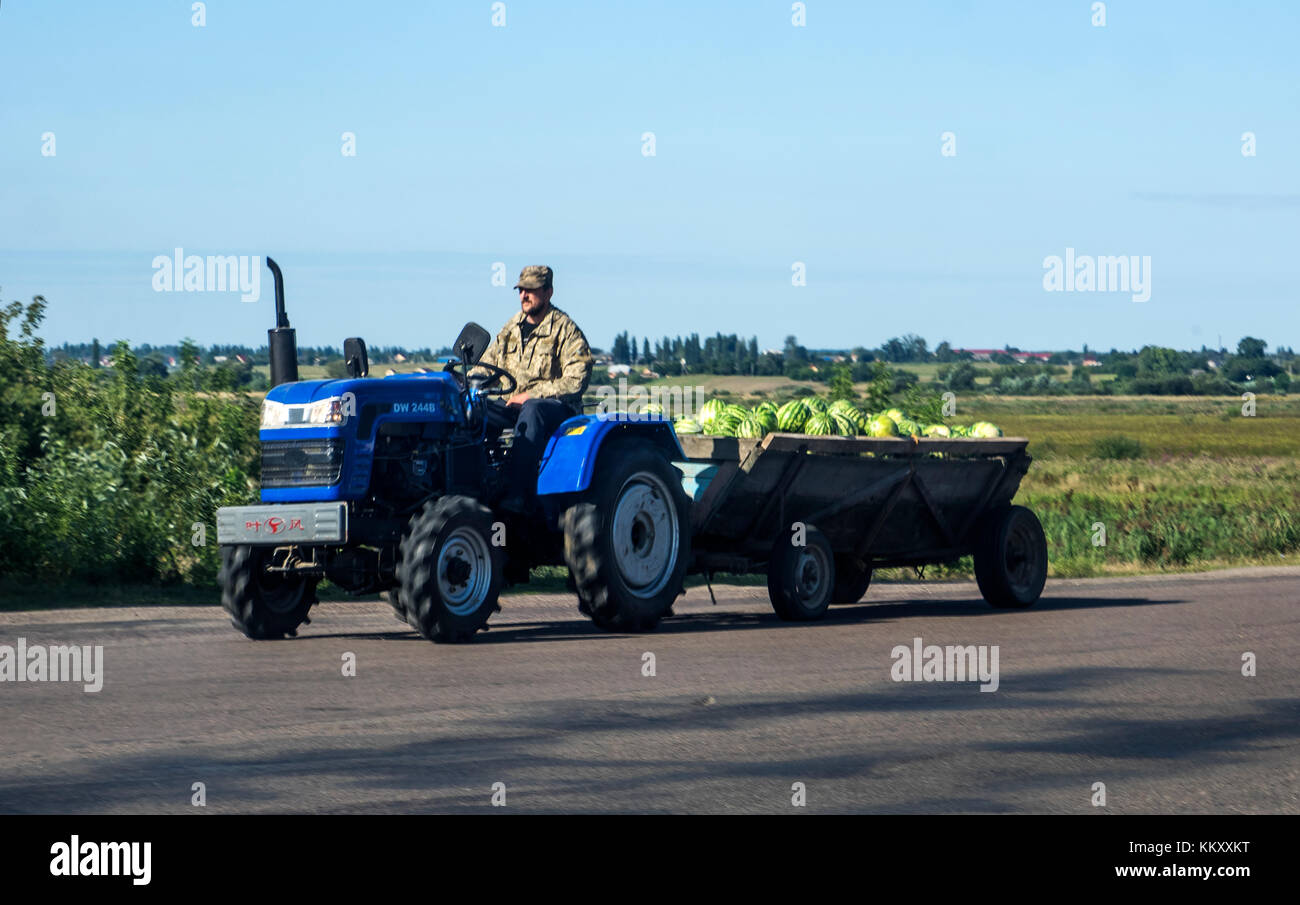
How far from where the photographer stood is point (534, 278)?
13.5m

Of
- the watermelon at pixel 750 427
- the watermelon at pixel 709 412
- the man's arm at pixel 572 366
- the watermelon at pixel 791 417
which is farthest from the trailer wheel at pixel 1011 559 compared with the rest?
the man's arm at pixel 572 366

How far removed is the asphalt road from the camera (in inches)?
287

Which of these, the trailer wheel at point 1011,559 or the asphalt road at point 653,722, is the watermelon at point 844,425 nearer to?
the trailer wheel at point 1011,559

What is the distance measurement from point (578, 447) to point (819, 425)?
348cm

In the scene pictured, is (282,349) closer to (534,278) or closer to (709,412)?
(534,278)

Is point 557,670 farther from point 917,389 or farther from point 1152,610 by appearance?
point 917,389

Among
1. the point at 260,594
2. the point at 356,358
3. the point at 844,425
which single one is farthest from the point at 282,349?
the point at 844,425

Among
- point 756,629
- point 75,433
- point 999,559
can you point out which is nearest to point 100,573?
point 75,433

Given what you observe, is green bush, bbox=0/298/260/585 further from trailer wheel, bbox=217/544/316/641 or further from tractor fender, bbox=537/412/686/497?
tractor fender, bbox=537/412/686/497

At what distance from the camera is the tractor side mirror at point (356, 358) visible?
12773 mm

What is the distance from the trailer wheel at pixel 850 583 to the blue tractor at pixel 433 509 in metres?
3.40

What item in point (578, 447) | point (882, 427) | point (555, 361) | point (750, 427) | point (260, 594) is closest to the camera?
point (260, 594)

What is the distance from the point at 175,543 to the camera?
711 inches
